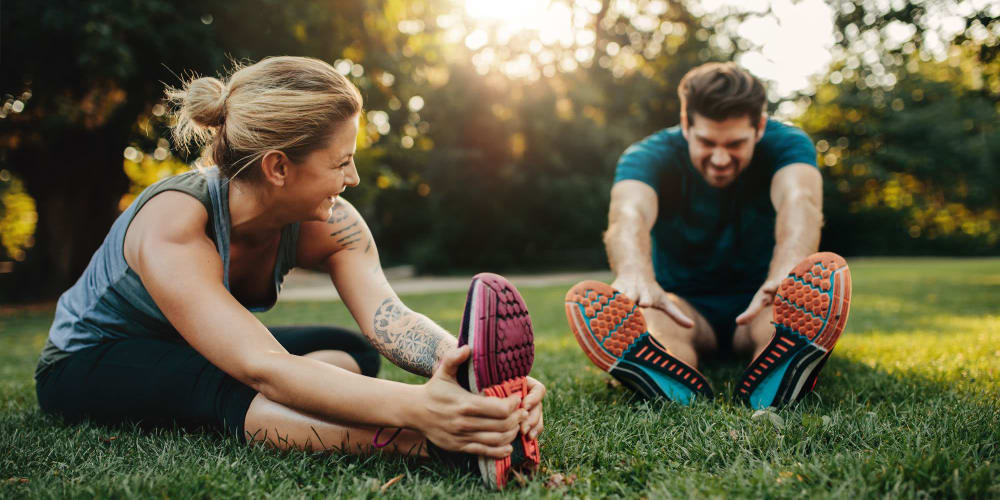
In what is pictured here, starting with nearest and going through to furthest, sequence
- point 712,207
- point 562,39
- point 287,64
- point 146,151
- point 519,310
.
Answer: point 519,310 → point 287,64 → point 712,207 → point 146,151 → point 562,39

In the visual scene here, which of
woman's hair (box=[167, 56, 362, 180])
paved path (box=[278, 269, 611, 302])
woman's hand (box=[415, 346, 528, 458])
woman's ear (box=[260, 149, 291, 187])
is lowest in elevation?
paved path (box=[278, 269, 611, 302])

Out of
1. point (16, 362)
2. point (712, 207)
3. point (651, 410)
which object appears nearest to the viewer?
point (651, 410)

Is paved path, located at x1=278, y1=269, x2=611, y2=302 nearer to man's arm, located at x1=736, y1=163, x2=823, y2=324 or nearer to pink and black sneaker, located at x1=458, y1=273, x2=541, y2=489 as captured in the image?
man's arm, located at x1=736, y1=163, x2=823, y2=324

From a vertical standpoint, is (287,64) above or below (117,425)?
above

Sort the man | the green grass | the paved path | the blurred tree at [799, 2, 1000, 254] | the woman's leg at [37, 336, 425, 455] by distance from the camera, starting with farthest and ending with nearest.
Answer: the blurred tree at [799, 2, 1000, 254]
the paved path
the man
the woman's leg at [37, 336, 425, 455]
the green grass

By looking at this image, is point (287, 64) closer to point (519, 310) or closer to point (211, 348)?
point (211, 348)

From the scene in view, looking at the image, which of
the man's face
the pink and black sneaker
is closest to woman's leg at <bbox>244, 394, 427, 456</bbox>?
the pink and black sneaker

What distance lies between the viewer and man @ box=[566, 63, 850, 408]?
2084 mm

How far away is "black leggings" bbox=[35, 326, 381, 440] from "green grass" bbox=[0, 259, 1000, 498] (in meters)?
0.07

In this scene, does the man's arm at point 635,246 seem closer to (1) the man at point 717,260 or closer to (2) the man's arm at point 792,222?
(1) the man at point 717,260

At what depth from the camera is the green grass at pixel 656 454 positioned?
1.46m

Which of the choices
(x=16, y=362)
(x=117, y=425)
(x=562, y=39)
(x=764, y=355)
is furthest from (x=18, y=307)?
(x=562, y=39)

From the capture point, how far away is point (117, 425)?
2135 millimetres

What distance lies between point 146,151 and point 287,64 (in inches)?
441
